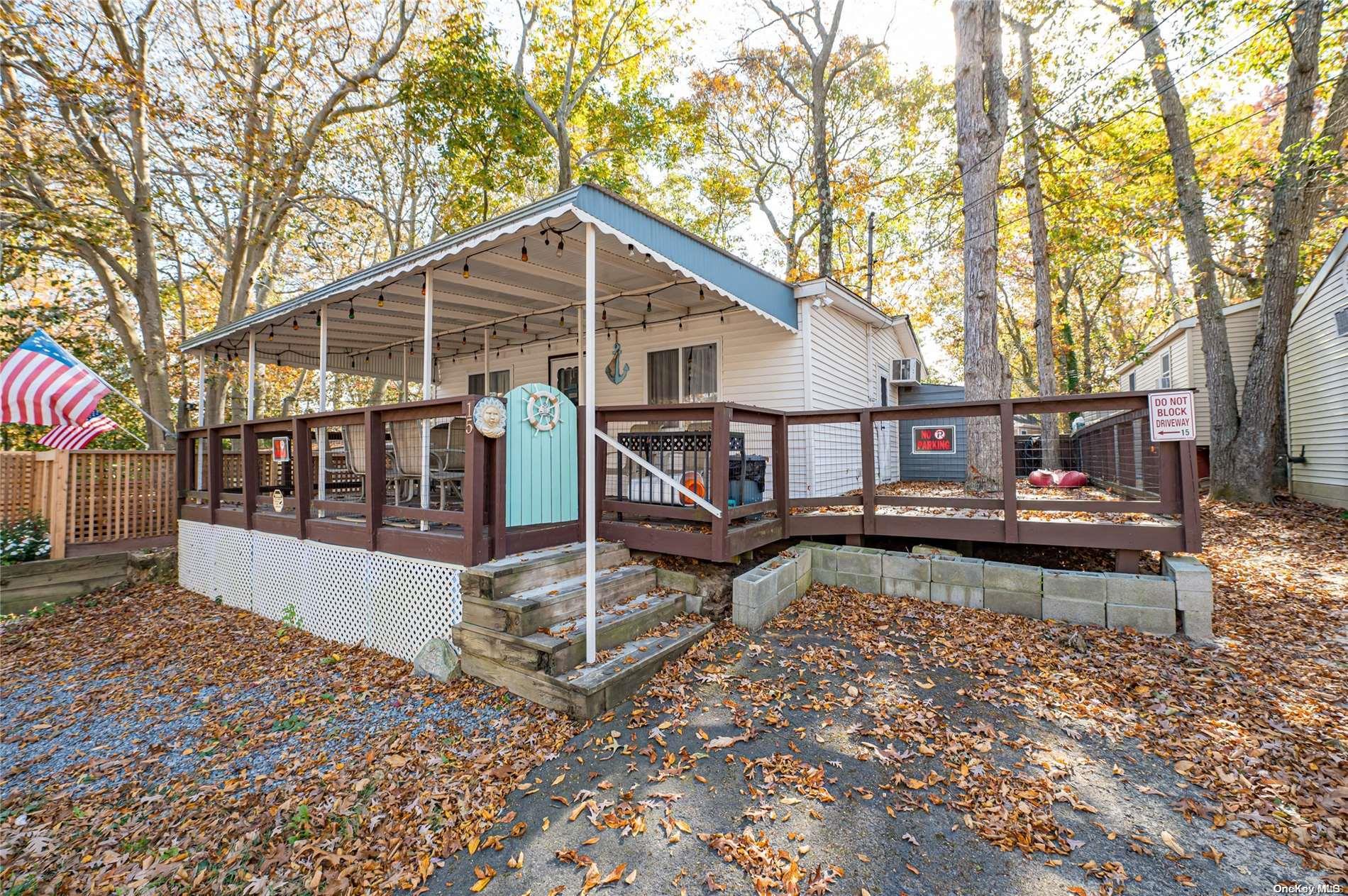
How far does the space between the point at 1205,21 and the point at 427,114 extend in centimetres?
1429

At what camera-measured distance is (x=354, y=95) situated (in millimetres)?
12812

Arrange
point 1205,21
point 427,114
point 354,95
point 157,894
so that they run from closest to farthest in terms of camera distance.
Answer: point 157,894 → point 1205,21 → point 427,114 → point 354,95

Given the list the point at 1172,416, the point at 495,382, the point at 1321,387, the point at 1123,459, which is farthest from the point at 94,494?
the point at 1321,387

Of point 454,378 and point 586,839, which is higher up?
point 454,378

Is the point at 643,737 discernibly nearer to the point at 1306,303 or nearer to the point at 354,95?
the point at 1306,303

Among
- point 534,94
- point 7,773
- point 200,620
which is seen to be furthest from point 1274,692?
point 534,94

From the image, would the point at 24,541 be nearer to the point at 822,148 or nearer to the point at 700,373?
the point at 700,373

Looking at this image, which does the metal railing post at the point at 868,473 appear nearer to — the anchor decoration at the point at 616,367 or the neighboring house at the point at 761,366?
the neighboring house at the point at 761,366

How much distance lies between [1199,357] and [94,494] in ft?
64.0

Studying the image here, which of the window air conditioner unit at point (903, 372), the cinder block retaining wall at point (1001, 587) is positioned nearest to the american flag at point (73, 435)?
the cinder block retaining wall at point (1001, 587)

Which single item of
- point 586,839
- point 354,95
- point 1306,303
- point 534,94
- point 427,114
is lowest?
point 586,839

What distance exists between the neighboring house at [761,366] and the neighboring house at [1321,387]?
6.10 meters

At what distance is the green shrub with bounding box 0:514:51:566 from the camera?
6.44m

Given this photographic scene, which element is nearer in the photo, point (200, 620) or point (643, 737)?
point (643, 737)
